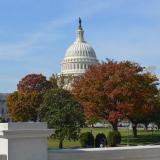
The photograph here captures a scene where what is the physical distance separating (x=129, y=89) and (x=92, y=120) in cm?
666

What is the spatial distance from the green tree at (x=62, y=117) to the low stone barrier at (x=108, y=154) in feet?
82.5

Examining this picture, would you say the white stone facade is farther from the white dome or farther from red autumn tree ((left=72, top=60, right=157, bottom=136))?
the white dome

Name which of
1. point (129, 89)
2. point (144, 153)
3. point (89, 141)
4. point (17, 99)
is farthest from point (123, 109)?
point (17, 99)

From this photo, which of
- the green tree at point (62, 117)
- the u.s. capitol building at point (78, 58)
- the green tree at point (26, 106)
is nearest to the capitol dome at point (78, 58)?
the u.s. capitol building at point (78, 58)

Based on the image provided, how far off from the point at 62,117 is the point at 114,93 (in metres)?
14.1

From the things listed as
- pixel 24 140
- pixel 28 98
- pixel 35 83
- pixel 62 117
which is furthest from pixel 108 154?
pixel 35 83

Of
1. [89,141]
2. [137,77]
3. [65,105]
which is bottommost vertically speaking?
[89,141]

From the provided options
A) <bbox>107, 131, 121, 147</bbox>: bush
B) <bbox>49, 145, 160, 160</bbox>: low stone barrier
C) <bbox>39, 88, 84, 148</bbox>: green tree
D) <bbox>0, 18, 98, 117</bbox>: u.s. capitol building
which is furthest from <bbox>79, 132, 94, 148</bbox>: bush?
<bbox>0, 18, 98, 117</bbox>: u.s. capitol building

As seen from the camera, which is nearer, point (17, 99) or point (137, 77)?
point (137, 77)

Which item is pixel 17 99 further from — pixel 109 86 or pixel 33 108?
pixel 109 86

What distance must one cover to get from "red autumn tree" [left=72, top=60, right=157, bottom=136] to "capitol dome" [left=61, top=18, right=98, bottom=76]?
96.3 m

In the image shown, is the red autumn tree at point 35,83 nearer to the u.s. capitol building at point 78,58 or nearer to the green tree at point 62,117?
the u.s. capitol building at point 78,58

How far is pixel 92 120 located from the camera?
5422 cm

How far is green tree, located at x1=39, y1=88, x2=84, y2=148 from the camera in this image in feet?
116
